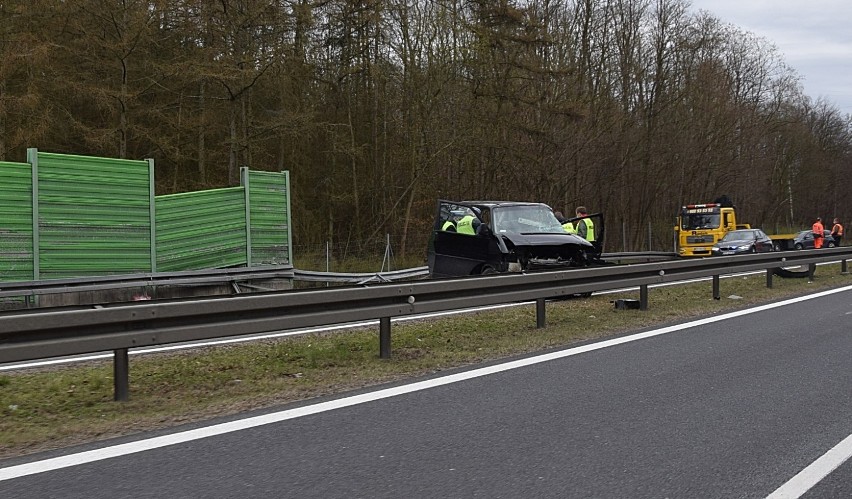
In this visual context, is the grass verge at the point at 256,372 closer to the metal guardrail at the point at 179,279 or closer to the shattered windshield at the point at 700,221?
the metal guardrail at the point at 179,279

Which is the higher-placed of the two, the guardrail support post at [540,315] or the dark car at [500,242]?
the dark car at [500,242]

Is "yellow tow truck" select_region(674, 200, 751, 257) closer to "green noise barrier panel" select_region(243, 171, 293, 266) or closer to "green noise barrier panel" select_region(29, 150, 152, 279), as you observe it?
Result: "green noise barrier panel" select_region(243, 171, 293, 266)

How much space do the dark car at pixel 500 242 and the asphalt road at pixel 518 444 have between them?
581cm

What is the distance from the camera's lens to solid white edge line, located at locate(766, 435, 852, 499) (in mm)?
4039

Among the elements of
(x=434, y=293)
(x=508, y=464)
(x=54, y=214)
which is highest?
(x=54, y=214)

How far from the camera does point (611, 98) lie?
3816 centimetres

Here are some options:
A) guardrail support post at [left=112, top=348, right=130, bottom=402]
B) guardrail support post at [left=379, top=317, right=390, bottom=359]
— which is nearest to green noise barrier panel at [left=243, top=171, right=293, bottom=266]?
guardrail support post at [left=379, top=317, right=390, bottom=359]

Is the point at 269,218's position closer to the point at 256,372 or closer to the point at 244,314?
the point at 256,372

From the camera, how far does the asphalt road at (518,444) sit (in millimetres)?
4082

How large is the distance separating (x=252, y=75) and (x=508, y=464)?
21.5m

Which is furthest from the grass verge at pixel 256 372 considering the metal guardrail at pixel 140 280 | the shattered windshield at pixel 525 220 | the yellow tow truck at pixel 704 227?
the yellow tow truck at pixel 704 227

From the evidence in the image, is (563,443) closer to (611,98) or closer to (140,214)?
(140,214)

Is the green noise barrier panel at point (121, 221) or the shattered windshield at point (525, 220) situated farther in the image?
the green noise barrier panel at point (121, 221)

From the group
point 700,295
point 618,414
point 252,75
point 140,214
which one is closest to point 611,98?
point 252,75
